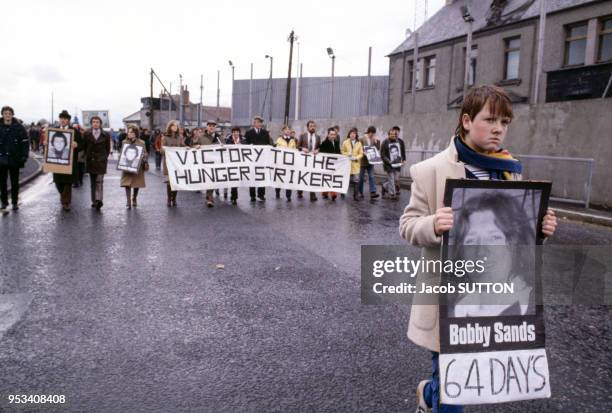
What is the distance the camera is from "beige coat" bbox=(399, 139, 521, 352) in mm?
2258

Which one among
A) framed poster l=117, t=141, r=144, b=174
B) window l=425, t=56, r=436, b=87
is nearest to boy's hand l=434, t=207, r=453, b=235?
framed poster l=117, t=141, r=144, b=174

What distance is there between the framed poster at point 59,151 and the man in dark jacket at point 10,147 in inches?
23.7

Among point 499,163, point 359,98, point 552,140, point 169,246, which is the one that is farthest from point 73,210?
point 359,98

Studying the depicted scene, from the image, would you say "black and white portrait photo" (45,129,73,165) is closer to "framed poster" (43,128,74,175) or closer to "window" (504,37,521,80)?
"framed poster" (43,128,74,175)

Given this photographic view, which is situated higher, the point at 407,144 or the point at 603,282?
the point at 407,144

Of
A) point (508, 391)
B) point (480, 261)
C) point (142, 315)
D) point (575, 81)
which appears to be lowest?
point (142, 315)

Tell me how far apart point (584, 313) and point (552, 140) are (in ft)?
A: 36.1

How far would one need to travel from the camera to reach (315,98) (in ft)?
130

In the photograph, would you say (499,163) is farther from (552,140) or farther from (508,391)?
(552,140)

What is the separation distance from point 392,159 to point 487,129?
489 inches

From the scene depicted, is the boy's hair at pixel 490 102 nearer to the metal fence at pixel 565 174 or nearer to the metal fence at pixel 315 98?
the metal fence at pixel 565 174

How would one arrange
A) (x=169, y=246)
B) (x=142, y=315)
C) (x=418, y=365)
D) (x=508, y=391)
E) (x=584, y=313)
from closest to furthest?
1. (x=508, y=391)
2. (x=418, y=365)
3. (x=142, y=315)
4. (x=584, y=313)
5. (x=169, y=246)

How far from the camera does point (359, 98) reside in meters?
36.6

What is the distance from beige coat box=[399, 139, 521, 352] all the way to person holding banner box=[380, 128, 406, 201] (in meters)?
12.3
